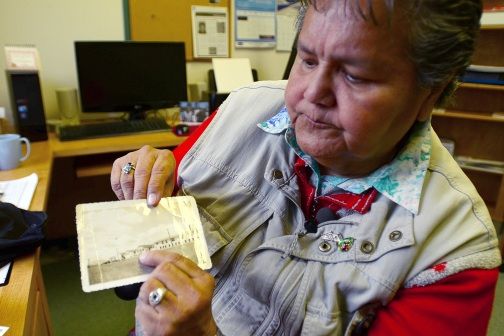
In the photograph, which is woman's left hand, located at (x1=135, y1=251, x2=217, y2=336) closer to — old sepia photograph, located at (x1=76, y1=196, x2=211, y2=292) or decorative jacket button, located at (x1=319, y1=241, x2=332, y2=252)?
old sepia photograph, located at (x1=76, y1=196, x2=211, y2=292)

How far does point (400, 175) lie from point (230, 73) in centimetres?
183

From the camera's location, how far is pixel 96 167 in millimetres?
1890

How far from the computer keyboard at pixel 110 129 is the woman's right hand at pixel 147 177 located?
1165 millimetres

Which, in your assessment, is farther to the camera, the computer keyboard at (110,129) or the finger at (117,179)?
the computer keyboard at (110,129)

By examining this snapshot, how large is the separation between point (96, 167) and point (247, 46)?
134cm

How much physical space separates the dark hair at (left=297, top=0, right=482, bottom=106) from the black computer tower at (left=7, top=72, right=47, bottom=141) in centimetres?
169

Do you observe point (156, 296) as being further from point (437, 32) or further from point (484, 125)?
point (484, 125)

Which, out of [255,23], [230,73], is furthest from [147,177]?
[255,23]

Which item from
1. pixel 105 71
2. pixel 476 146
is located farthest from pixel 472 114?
pixel 105 71

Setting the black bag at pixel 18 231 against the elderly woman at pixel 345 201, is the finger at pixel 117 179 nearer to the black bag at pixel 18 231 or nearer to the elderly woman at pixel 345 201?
the elderly woman at pixel 345 201

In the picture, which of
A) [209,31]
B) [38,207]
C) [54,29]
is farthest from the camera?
[209,31]

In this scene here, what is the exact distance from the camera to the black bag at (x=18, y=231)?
35.9 inches

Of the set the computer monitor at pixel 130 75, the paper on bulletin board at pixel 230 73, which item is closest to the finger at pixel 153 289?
the computer monitor at pixel 130 75

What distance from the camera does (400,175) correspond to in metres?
0.74
